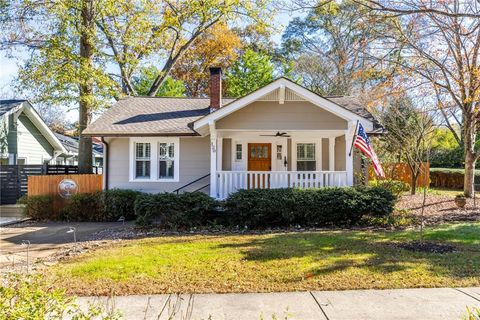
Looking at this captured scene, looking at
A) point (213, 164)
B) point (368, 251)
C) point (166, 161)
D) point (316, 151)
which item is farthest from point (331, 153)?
point (368, 251)

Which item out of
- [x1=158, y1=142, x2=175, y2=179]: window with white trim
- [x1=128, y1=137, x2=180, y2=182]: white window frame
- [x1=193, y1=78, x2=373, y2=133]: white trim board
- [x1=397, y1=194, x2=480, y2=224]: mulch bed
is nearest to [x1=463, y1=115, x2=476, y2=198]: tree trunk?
[x1=397, y1=194, x2=480, y2=224]: mulch bed

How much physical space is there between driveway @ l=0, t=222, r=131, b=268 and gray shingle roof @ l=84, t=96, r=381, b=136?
3405 millimetres

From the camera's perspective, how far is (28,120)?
19469mm

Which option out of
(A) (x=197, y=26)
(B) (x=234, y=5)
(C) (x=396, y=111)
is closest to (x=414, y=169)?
(C) (x=396, y=111)

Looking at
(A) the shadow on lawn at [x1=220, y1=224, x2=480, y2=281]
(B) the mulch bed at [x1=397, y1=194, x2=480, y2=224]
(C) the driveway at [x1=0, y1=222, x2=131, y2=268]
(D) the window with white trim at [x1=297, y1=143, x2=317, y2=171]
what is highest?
(D) the window with white trim at [x1=297, y1=143, x2=317, y2=171]

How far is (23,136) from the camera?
18.9 metres

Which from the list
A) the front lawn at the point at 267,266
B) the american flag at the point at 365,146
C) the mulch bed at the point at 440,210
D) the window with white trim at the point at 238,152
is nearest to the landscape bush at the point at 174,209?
the front lawn at the point at 267,266

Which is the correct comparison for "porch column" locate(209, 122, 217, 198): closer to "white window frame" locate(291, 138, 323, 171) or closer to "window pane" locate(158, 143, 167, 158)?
"window pane" locate(158, 143, 167, 158)

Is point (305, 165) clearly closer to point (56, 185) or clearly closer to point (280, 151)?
point (280, 151)

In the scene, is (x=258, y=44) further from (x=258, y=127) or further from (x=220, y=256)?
(x=220, y=256)

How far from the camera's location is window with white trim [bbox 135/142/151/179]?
1366cm

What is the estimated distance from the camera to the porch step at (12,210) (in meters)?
13.9

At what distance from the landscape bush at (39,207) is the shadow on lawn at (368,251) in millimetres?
8175

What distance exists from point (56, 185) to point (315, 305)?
1182 cm
